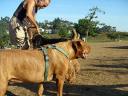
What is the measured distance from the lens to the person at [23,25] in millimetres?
7453

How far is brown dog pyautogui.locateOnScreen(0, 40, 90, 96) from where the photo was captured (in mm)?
5949

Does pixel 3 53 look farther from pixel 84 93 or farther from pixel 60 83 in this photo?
pixel 84 93

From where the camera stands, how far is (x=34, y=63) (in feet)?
A: 20.4

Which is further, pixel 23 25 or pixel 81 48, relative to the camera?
pixel 23 25

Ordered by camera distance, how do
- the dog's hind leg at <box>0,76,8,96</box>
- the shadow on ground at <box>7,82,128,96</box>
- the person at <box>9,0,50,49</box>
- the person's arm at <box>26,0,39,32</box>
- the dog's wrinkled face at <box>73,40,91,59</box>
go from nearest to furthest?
the dog's hind leg at <box>0,76,8,96</box>
the dog's wrinkled face at <box>73,40,91,59</box>
the person's arm at <box>26,0,39,32</box>
the person at <box>9,0,50,49</box>
the shadow on ground at <box>7,82,128,96</box>

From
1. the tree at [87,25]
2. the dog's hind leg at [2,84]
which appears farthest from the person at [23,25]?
the tree at [87,25]

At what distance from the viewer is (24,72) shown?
614 centimetres

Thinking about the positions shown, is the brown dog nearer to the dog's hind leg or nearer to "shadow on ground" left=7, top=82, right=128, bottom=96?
the dog's hind leg

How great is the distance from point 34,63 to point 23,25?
1731 millimetres

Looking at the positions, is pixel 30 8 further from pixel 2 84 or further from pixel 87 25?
pixel 87 25

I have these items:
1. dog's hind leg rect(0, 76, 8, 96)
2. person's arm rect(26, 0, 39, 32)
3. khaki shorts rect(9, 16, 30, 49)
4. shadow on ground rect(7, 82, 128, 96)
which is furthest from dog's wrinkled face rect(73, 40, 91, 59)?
shadow on ground rect(7, 82, 128, 96)

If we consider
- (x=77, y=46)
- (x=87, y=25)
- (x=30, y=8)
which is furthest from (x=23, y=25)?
(x=87, y=25)

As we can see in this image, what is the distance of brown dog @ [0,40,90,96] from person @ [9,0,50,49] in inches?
45.2

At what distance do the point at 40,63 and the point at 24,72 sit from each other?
35 centimetres
